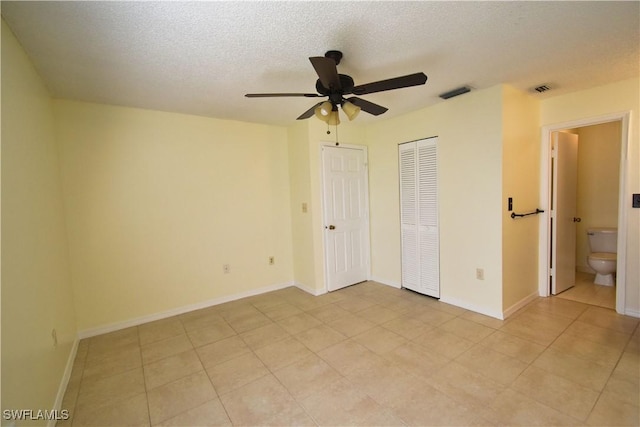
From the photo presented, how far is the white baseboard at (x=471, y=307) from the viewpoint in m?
2.88

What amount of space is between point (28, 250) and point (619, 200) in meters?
4.90

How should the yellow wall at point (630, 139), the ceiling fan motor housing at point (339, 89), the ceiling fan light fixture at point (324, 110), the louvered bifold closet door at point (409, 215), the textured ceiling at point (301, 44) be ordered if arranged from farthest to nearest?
the louvered bifold closet door at point (409, 215) < the yellow wall at point (630, 139) < the ceiling fan light fixture at point (324, 110) < the ceiling fan motor housing at point (339, 89) < the textured ceiling at point (301, 44)

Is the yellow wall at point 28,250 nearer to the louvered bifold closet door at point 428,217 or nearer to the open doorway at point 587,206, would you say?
the louvered bifold closet door at point 428,217

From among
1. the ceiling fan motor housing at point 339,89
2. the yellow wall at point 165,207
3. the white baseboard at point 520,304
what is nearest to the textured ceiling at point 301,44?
the ceiling fan motor housing at point 339,89

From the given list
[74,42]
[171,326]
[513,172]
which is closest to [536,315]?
[513,172]

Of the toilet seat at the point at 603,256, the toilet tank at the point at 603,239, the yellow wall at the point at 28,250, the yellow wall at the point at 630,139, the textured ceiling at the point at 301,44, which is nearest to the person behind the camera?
the yellow wall at the point at 28,250

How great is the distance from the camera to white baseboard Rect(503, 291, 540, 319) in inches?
114

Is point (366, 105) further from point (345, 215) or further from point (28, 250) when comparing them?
point (28, 250)

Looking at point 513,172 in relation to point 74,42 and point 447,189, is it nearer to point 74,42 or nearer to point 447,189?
point 447,189

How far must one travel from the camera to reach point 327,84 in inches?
74.2

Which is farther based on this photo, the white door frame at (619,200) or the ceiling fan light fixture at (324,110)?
the white door frame at (619,200)

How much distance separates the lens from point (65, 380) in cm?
209

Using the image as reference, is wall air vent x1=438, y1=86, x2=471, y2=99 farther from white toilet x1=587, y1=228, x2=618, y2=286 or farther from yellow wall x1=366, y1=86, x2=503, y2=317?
white toilet x1=587, y1=228, x2=618, y2=286

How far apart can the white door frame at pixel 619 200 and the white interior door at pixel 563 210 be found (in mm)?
92
